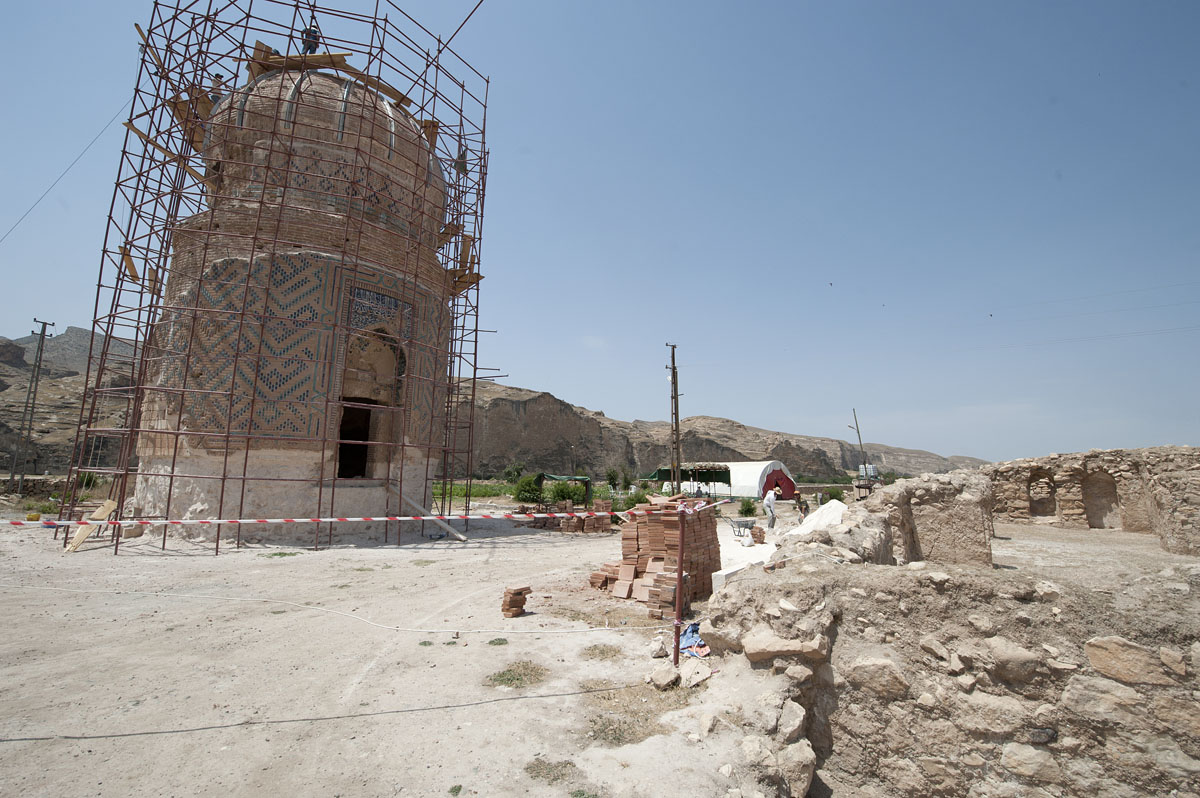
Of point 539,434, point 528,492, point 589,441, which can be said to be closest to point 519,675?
point 528,492

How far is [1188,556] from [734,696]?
8114 millimetres

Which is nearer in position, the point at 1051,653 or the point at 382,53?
the point at 1051,653

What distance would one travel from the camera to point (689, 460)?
188ft

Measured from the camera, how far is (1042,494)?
43.1 feet

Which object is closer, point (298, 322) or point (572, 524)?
point (298, 322)

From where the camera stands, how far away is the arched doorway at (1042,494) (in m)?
13.0

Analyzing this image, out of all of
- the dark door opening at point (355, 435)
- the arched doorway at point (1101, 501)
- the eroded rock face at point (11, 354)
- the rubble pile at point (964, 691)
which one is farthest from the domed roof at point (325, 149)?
the eroded rock face at point (11, 354)

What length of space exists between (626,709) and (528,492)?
20.7 m

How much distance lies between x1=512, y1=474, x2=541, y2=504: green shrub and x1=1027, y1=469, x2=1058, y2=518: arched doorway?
1685 centimetres

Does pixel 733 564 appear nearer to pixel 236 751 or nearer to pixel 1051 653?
pixel 1051 653

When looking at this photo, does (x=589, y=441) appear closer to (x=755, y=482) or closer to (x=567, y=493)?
(x=755, y=482)

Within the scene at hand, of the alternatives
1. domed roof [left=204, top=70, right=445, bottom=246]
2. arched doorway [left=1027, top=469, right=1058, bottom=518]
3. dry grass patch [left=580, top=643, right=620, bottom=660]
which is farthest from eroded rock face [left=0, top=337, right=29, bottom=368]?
arched doorway [left=1027, top=469, right=1058, bottom=518]

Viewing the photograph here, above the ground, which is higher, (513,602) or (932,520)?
(932,520)

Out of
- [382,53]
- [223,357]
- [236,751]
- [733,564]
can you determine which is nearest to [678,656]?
[236,751]
